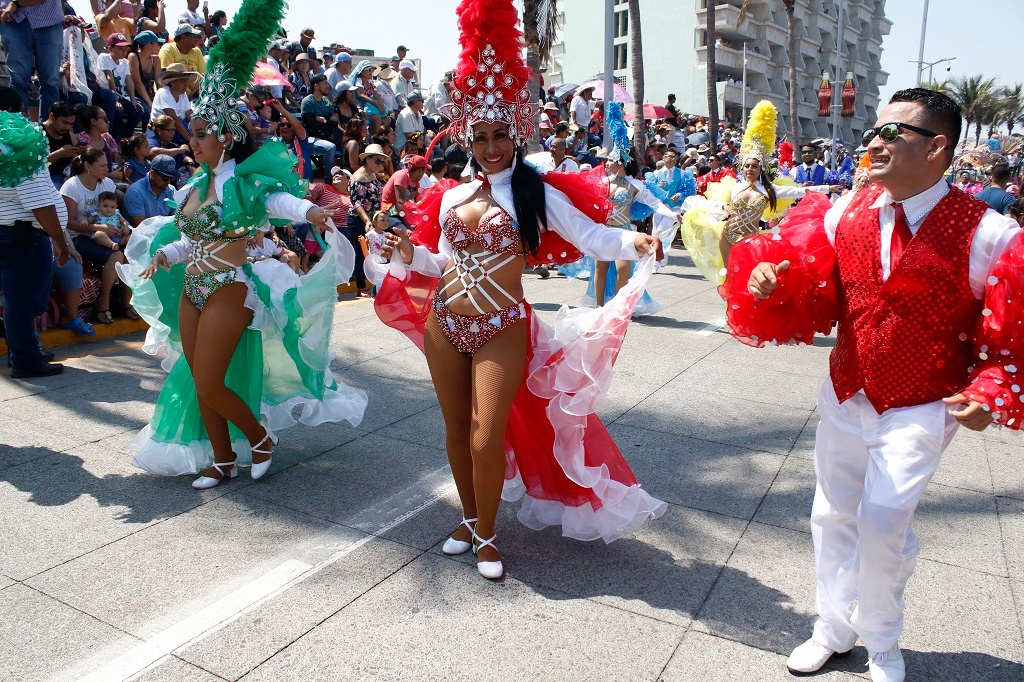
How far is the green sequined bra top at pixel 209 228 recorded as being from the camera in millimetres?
4219

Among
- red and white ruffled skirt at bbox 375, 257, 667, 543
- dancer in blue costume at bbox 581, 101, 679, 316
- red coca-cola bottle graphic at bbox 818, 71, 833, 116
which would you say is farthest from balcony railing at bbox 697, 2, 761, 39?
red and white ruffled skirt at bbox 375, 257, 667, 543

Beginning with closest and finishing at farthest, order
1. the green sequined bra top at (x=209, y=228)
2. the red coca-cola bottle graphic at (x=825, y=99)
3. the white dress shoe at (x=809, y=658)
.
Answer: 1. the white dress shoe at (x=809, y=658)
2. the green sequined bra top at (x=209, y=228)
3. the red coca-cola bottle graphic at (x=825, y=99)

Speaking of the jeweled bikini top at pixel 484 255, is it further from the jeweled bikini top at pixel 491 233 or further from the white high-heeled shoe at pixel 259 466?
the white high-heeled shoe at pixel 259 466

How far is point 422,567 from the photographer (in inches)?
142

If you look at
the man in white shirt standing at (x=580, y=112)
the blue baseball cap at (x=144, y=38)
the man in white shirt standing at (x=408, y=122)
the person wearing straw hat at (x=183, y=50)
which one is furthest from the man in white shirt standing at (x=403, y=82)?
the blue baseball cap at (x=144, y=38)

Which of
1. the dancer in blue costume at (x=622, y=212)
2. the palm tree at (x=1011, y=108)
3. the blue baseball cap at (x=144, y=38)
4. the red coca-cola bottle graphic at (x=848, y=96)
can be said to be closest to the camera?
the dancer in blue costume at (x=622, y=212)

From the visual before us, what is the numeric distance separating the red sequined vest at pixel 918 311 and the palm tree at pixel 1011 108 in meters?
80.1

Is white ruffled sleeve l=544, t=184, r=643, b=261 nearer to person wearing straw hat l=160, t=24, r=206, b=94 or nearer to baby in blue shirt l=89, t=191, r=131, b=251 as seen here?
baby in blue shirt l=89, t=191, r=131, b=251

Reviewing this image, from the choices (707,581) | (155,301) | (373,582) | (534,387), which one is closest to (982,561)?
(707,581)

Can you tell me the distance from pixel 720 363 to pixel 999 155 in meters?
6.60

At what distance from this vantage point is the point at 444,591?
3.39m

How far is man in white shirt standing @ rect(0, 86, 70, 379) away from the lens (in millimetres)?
6004

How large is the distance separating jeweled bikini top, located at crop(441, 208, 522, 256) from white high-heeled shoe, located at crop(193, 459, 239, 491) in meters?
2.09

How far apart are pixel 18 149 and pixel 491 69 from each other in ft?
11.6
